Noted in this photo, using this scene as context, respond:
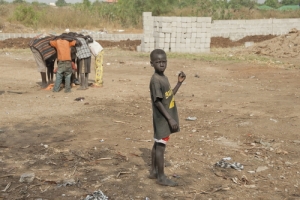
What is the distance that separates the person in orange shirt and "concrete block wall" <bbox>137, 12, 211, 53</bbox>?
8967 mm

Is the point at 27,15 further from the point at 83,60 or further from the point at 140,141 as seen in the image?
the point at 140,141

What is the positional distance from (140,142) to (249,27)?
794 inches

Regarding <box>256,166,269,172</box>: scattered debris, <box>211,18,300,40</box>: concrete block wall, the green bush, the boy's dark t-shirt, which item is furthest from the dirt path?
the green bush

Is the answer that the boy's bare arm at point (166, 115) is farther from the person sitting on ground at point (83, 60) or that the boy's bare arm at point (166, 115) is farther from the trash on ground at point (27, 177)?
the person sitting on ground at point (83, 60)

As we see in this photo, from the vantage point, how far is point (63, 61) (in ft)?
29.6

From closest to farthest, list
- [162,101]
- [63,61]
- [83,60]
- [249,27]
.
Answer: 1. [162,101]
2. [63,61]
3. [83,60]
4. [249,27]

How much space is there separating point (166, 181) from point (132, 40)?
1767cm

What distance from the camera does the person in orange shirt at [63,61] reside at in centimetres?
894

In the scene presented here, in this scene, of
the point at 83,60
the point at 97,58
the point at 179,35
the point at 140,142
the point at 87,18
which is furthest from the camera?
the point at 87,18

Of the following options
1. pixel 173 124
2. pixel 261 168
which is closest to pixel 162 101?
pixel 173 124

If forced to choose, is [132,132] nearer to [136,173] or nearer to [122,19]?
[136,173]

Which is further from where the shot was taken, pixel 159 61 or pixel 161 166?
pixel 161 166

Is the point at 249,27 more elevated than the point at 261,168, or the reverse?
the point at 249,27

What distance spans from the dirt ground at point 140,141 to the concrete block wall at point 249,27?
1366 cm
